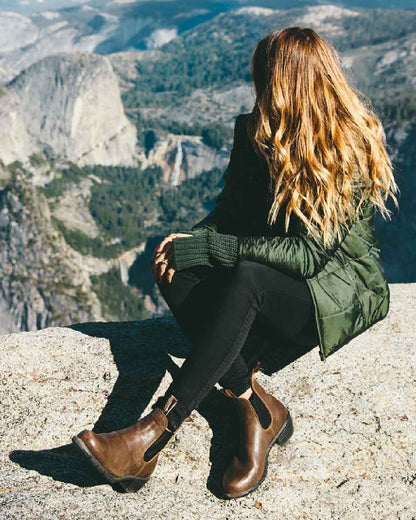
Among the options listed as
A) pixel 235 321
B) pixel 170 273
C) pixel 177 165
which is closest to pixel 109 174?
pixel 177 165

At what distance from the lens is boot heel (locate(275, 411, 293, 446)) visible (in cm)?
348

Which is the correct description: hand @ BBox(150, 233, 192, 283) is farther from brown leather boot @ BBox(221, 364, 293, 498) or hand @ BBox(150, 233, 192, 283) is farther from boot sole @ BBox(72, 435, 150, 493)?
boot sole @ BBox(72, 435, 150, 493)

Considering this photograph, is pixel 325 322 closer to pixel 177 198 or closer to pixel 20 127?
pixel 177 198

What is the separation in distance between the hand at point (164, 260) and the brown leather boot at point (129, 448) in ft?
2.67

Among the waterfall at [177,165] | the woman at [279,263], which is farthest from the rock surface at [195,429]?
the waterfall at [177,165]

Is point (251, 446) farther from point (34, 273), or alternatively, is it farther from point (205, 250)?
point (34, 273)

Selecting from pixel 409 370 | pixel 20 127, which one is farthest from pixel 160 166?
pixel 409 370

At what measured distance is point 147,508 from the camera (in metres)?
2.93

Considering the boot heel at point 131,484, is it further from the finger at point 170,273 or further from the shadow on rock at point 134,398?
the finger at point 170,273

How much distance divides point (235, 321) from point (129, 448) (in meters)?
0.94

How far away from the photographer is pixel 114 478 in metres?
2.83

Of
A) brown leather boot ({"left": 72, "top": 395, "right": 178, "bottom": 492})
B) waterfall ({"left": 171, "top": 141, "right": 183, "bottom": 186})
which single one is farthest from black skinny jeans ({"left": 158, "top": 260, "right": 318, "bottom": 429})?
waterfall ({"left": 171, "top": 141, "right": 183, "bottom": 186})

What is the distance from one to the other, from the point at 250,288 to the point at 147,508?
1436mm

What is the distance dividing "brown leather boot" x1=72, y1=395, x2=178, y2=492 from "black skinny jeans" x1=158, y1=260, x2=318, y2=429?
0.34ft
